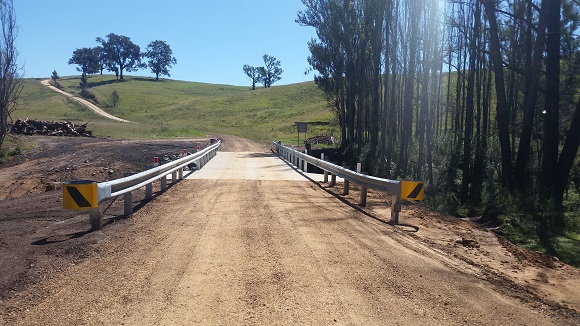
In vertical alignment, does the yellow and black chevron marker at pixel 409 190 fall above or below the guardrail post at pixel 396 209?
above

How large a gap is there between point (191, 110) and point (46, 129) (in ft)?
202

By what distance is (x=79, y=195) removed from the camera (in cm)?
812

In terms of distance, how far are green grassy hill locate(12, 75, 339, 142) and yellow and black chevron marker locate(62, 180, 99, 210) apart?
4761 cm

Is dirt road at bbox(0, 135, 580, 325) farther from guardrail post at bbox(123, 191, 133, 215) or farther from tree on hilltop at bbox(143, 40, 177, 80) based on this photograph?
tree on hilltop at bbox(143, 40, 177, 80)

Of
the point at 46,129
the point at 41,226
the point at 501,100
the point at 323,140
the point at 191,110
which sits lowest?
the point at 41,226

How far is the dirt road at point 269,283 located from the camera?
4.80 meters

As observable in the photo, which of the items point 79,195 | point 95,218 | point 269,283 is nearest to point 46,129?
point 95,218

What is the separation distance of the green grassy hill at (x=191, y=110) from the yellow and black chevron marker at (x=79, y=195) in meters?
47.6

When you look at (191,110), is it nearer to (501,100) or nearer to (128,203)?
(501,100)

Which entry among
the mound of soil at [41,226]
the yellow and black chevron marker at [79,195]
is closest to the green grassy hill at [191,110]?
the mound of soil at [41,226]

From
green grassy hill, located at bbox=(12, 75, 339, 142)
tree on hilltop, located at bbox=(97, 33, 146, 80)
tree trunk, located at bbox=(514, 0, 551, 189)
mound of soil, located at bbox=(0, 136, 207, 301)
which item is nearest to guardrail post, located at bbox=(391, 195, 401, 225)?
mound of soil, located at bbox=(0, 136, 207, 301)

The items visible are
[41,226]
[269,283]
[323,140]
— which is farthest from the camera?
[323,140]

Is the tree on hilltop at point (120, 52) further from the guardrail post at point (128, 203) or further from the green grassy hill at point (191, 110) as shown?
the guardrail post at point (128, 203)

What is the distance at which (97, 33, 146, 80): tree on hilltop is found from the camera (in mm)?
146750
